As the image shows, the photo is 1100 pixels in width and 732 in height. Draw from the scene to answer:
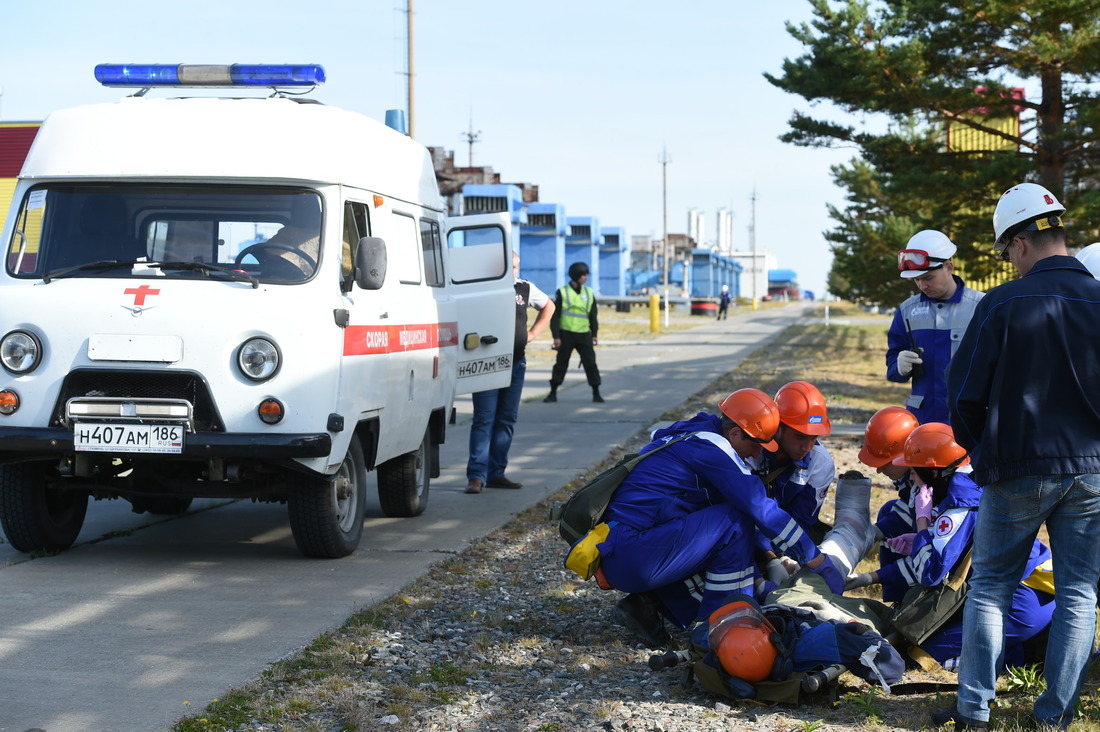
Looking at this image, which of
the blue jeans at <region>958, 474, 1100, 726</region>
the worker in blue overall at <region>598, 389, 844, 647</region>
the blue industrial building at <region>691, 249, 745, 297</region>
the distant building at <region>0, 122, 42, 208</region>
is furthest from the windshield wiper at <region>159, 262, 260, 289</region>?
the blue industrial building at <region>691, 249, 745, 297</region>

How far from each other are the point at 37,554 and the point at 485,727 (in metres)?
3.96

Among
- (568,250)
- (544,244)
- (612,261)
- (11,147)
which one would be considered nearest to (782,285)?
(612,261)

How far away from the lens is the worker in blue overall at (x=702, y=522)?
523 cm

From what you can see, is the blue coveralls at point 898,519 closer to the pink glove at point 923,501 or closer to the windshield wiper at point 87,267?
the pink glove at point 923,501

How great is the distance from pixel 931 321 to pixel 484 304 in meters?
3.65

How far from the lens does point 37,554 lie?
282 inches

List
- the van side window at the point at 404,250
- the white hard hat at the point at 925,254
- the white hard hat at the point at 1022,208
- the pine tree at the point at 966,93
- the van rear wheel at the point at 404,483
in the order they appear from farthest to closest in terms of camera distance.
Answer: the pine tree at the point at 966,93
the van rear wheel at the point at 404,483
the van side window at the point at 404,250
the white hard hat at the point at 925,254
the white hard hat at the point at 1022,208

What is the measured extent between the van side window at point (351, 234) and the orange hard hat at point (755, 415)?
8.32 feet

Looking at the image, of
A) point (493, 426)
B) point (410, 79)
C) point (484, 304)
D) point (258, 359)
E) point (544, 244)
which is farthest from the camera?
point (544, 244)

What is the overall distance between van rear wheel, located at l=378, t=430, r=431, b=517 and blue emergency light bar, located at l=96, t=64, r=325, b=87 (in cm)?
265

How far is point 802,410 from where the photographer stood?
5.49 m

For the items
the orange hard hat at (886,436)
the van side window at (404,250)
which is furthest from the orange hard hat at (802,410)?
the van side window at (404,250)

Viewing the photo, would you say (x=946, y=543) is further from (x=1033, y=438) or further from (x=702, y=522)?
(x=1033, y=438)

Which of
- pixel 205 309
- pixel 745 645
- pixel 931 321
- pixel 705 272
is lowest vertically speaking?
pixel 745 645
